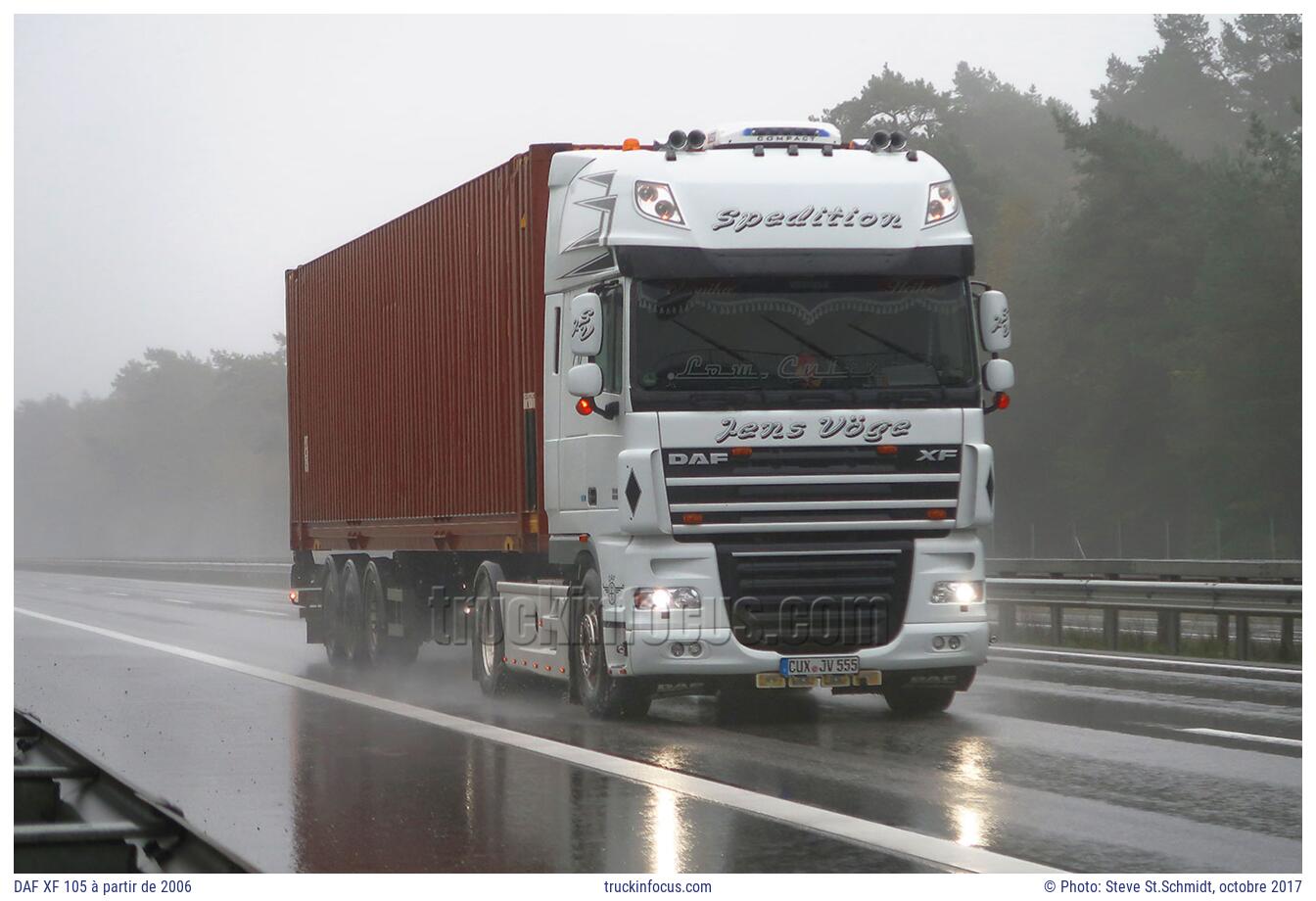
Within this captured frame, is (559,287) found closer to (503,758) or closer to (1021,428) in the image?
(503,758)

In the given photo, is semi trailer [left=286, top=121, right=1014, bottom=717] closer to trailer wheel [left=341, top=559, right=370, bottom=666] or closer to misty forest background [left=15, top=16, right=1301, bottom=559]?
trailer wheel [left=341, top=559, right=370, bottom=666]

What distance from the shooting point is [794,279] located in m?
12.6

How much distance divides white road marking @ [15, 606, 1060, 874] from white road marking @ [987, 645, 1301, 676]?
16.6ft

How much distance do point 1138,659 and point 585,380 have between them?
7621 mm

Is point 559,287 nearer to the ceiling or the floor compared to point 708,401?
nearer to the ceiling

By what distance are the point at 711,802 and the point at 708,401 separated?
3.65 metres

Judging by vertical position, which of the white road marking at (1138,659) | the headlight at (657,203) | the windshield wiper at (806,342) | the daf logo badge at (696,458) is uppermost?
the headlight at (657,203)

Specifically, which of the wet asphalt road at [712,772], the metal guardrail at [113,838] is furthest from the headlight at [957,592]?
the metal guardrail at [113,838]

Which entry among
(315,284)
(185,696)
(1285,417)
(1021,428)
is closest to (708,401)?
(185,696)

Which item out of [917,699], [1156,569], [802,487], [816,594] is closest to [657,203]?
[802,487]

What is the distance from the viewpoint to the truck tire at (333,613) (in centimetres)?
2019

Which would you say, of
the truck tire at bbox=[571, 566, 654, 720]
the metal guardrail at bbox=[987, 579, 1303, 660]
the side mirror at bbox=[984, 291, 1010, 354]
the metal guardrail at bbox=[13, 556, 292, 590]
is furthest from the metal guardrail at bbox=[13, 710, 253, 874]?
the metal guardrail at bbox=[13, 556, 292, 590]

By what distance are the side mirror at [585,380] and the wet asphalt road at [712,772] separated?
2.10 m

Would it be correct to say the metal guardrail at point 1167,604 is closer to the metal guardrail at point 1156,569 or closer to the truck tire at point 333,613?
the metal guardrail at point 1156,569
